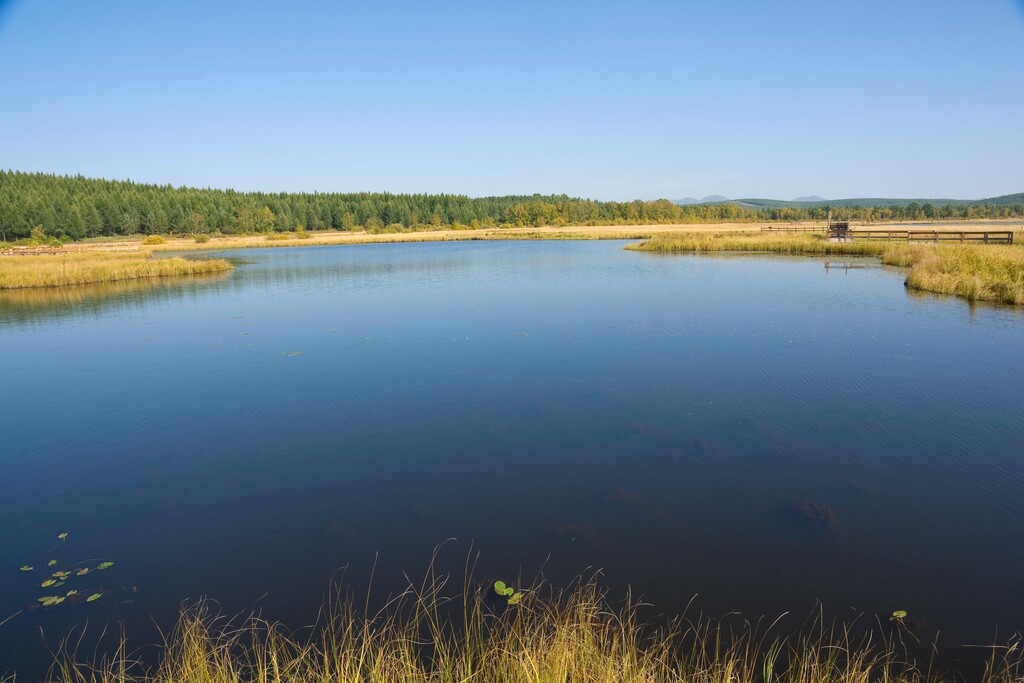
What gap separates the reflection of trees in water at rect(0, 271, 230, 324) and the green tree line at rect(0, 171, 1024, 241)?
74213 mm

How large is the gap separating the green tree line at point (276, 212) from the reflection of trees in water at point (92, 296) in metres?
74.2

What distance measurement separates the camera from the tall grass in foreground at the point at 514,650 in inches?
158

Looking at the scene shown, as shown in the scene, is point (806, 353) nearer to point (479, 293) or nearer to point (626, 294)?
point (626, 294)

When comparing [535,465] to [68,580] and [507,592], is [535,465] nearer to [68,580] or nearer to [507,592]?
[507,592]

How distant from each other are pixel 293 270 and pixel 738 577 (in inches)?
1637

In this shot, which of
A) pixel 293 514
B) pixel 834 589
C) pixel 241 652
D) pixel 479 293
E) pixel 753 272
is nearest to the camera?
pixel 241 652

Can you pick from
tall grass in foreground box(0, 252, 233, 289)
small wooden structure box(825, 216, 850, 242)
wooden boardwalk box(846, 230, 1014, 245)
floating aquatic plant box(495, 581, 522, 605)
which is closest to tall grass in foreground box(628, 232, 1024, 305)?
wooden boardwalk box(846, 230, 1014, 245)

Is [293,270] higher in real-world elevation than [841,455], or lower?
higher

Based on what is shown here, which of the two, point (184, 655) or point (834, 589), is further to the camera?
point (834, 589)

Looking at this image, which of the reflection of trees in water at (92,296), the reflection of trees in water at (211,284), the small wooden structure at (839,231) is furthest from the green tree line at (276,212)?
the small wooden structure at (839,231)

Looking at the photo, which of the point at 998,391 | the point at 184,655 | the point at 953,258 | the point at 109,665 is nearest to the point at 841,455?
the point at 998,391

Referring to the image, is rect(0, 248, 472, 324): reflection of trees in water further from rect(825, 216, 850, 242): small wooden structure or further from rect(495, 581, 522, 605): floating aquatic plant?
rect(825, 216, 850, 242): small wooden structure

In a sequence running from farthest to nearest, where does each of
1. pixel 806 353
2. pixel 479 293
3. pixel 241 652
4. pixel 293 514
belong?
pixel 479 293 → pixel 806 353 → pixel 293 514 → pixel 241 652

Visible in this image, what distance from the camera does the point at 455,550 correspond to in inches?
247
